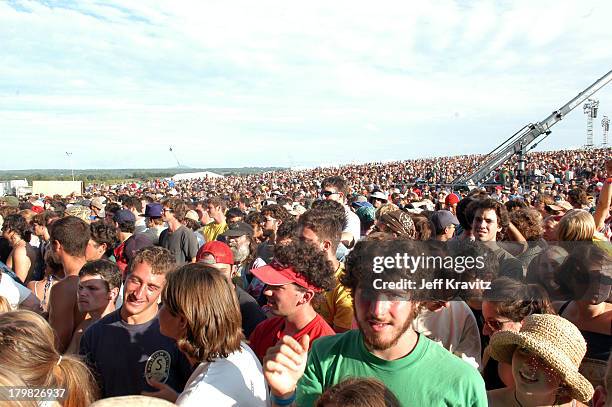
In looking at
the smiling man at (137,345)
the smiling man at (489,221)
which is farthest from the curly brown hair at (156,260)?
the smiling man at (489,221)

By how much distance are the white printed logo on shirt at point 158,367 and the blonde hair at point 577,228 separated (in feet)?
10.2

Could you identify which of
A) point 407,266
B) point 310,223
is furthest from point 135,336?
point 407,266

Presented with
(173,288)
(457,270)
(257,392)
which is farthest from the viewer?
(457,270)

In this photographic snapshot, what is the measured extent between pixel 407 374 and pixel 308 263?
3.85 ft

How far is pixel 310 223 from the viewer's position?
3885 millimetres

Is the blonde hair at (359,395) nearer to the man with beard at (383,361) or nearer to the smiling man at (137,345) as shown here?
the man with beard at (383,361)

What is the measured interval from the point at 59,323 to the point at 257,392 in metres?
2.09

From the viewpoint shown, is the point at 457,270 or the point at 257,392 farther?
the point at 457,270

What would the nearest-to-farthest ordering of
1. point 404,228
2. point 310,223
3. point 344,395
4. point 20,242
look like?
point 344,395 < point 310,223 < point 404,228 < point 20,242

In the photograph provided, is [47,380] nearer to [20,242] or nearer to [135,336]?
[135,336]

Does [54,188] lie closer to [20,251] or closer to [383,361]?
[20,251]

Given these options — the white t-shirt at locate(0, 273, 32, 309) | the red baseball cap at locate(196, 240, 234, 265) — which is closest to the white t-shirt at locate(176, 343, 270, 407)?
the red baseball cap at locate(196, 240, 234, 265)

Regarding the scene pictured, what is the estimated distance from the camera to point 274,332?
3.11 meters

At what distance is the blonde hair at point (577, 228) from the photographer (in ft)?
12.5
